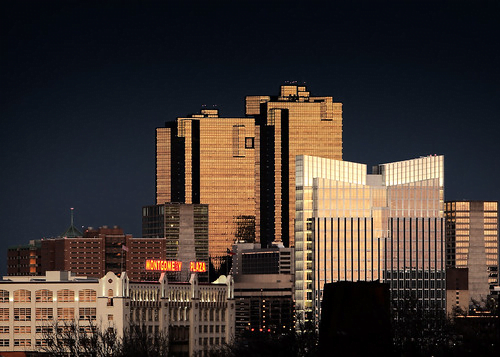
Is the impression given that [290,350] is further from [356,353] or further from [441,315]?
[441,315]

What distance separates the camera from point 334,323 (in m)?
75.1

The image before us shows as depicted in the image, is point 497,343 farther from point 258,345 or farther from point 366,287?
point 258,345

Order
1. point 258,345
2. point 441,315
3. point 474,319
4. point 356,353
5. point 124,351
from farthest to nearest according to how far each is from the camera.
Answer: point 441,315 < point 474,319 < point 124,351 < point 258,345 < point 356,353

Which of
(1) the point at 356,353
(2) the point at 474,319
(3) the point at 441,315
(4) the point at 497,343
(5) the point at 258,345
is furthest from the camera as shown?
(3) the point at 441,315

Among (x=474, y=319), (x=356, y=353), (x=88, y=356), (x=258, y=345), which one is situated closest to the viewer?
(x=356, y=353)

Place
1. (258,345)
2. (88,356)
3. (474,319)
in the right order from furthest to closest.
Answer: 1. (474,319)
2. (88,356)
3. (258,345)

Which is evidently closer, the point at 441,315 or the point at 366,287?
the point at 366,287

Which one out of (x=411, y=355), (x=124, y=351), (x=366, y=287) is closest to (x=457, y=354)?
(x=411, y=355)

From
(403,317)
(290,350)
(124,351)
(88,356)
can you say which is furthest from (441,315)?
(290,350)

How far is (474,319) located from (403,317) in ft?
34.7

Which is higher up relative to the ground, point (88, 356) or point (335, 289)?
point (335, 289)

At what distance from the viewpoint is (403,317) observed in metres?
156

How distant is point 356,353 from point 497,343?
10391 mm

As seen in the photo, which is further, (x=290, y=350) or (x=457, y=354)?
(x=290, y=350)
